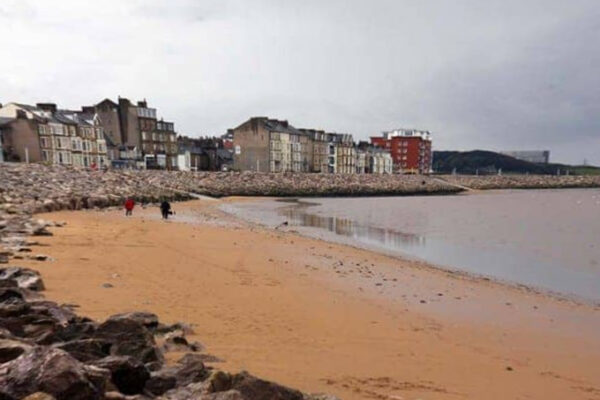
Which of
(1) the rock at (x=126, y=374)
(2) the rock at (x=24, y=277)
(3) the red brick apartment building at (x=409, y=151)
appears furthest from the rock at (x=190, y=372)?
(3) the red brick apartment building at (x=409, y=151)

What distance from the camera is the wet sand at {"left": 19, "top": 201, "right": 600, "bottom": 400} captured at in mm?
5172

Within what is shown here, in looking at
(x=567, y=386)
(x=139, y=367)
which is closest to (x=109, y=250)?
(x=139, y=367)

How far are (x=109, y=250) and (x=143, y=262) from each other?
4.95 feet

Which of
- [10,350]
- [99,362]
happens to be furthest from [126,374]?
[10,350]

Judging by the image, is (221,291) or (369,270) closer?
(221,291)

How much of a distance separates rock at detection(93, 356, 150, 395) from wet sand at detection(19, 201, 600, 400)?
1.36 meters

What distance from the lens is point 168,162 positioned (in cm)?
8588

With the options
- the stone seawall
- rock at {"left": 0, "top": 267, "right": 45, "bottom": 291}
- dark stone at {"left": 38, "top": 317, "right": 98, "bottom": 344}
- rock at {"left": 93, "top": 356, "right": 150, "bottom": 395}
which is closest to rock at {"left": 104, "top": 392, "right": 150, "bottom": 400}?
rock at {"left": 93, "top": 356, "right": 150, "bottom": 395}

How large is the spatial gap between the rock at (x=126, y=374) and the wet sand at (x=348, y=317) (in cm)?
136

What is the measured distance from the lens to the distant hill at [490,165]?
171 metres

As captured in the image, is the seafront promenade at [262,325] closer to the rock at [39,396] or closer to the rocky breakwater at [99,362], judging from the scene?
the rocky breakwater at [99,362]

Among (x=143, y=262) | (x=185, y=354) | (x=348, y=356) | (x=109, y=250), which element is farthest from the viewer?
(x=109, y=250)

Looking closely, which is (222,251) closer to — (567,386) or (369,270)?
(369,270)

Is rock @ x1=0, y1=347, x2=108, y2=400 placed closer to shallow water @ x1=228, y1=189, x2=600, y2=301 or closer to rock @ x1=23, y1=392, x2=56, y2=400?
rock @ x1=23, y1=392, x2=56, y2=400
